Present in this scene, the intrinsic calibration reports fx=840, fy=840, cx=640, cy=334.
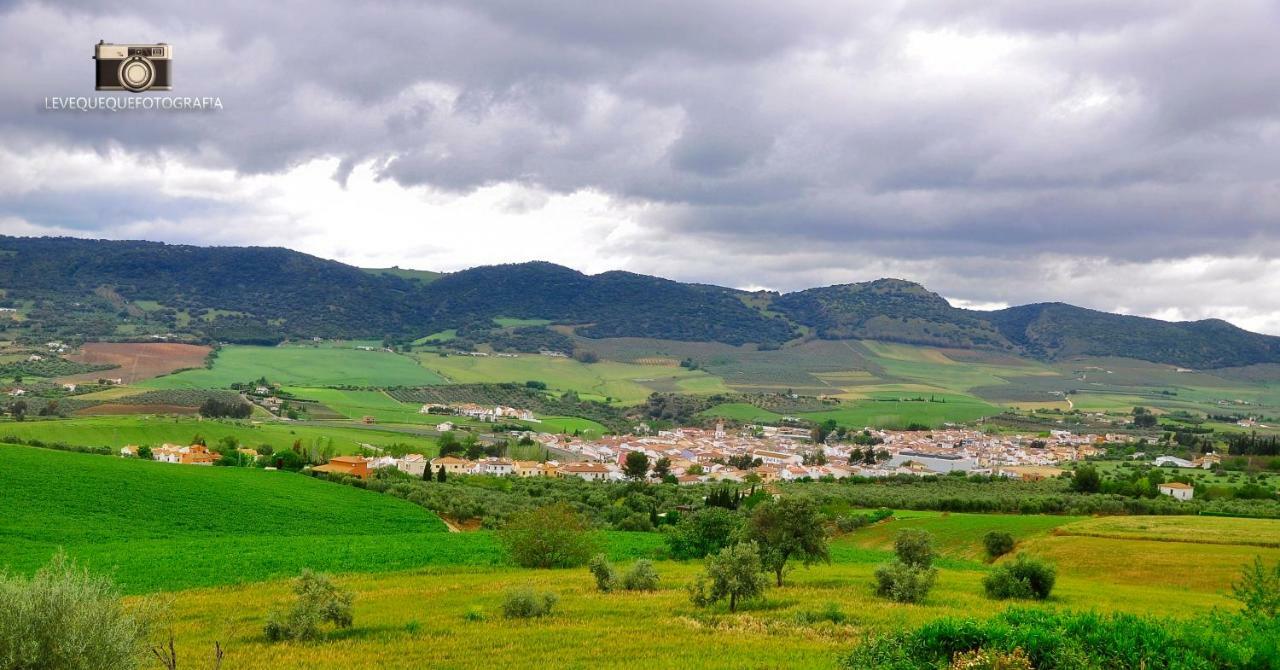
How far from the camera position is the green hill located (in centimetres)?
3528

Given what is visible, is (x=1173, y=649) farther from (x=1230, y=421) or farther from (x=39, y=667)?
(x=1230, y=421)

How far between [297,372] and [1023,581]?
168123 mm

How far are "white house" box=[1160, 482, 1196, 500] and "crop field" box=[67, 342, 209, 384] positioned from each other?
143291 millimetres

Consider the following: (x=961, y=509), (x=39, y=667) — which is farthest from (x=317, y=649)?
(x=961, y=509)

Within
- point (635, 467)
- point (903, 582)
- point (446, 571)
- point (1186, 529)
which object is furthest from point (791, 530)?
point (635, 467)

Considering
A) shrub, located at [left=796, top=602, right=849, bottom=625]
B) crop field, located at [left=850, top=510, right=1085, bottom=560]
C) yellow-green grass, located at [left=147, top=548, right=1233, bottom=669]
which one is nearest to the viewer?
yellow-green grass, located at [left=147, top=548, right=1233, bottom=669]

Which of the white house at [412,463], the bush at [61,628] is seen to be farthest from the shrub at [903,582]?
the white house at [412,463]

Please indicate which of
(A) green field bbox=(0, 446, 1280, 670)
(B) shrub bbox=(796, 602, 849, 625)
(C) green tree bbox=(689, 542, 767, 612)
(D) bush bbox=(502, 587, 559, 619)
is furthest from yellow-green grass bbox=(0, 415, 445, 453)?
(B) shrub bbox=(796, 602, 849, 625)

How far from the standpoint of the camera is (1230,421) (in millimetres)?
165125

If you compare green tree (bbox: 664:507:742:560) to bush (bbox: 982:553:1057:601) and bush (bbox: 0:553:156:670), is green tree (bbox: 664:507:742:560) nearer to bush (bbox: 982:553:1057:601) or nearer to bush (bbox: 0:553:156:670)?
bush (bbox: 982:553:1057:601)

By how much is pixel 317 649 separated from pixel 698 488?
219ft

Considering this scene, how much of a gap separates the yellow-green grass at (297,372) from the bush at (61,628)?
460 feet

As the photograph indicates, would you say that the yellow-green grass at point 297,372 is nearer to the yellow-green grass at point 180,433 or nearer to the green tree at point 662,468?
the yellow-green grass at point 180,433

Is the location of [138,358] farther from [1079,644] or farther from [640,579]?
[1079,644]
